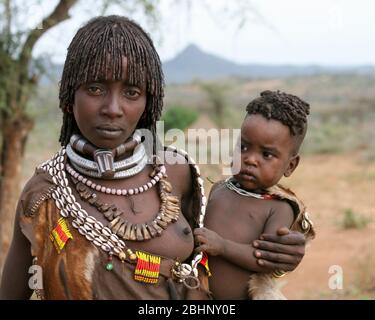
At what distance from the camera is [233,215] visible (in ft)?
7.53

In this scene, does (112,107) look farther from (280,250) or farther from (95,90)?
(280,250)

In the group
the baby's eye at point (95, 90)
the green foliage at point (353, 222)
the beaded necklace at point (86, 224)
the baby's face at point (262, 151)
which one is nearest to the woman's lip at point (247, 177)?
the baby's face at point (262, 151)

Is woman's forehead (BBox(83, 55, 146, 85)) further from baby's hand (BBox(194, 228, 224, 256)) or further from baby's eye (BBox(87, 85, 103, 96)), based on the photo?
baby's hand (BBox(194, 228, 224, 256))

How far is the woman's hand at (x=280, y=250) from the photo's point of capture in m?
2.16

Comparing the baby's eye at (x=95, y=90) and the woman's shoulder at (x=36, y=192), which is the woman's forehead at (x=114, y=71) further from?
the woman's shoulder at (x=36, y=192)

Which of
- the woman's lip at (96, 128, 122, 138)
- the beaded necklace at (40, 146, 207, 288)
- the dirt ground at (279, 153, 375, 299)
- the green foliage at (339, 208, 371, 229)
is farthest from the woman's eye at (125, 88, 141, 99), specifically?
the green foliage at (339, 208, 371, 229)

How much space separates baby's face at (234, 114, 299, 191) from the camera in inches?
89.4

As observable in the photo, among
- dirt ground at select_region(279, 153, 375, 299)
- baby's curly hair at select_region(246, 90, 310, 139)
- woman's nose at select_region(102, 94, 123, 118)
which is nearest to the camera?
woman's nose at select_region(102, 94, 123, 118)

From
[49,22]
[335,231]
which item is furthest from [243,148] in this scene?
[335,231]
